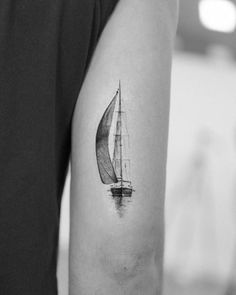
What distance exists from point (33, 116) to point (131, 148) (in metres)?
0.14

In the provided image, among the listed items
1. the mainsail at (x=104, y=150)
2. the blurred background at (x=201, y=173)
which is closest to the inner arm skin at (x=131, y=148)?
the mainsail at (x=104, y=150)

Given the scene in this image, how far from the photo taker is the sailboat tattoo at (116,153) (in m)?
0.73

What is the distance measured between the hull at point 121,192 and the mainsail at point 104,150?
0.04 feet

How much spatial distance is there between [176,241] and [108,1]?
3867mm

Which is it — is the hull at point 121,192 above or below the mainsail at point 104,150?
below

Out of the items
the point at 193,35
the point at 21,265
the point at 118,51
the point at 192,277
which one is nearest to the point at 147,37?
the point at 118,51

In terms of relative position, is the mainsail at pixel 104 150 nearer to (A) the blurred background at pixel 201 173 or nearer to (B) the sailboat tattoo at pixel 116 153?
(B) the sailboat tattoo at pixel 116 153

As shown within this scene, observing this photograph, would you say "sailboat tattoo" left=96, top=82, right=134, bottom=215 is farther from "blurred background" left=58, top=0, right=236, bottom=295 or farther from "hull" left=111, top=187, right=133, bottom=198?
"blurred background" left=58, top=0, right=236, bottom=295

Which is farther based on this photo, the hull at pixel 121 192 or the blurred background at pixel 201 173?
the blurred background at pixel 201 173

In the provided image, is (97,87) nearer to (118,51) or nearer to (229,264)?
(118,51)

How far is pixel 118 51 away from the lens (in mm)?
716

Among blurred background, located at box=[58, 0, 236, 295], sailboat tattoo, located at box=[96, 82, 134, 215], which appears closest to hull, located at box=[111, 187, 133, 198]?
sailboat tattoo, located at box=[96, 82, 134, 215]

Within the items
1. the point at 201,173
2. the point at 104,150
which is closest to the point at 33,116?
the point at 104,150

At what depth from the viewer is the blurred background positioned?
440cm
